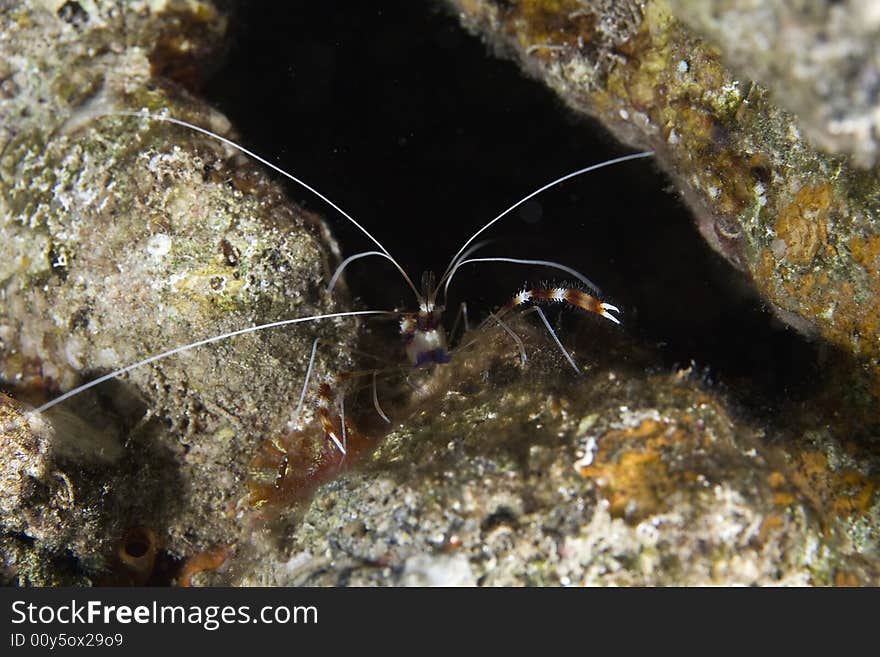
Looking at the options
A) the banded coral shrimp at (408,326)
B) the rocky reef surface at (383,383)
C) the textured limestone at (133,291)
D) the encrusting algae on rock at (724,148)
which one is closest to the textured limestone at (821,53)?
the rocky reef surface at (383,383)

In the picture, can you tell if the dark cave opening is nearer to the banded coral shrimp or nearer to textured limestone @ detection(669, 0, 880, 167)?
the banded coral shrimp

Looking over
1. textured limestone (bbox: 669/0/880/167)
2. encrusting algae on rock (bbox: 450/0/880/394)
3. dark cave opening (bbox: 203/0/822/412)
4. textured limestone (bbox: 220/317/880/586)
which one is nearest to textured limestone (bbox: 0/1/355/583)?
dark cave opening (bbox: 203/0/822/412)

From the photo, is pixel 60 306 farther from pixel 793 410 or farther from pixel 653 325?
pixel 793 410

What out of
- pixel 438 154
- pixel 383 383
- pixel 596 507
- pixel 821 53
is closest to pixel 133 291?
pixel 383 383

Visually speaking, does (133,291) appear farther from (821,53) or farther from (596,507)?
(821,53)

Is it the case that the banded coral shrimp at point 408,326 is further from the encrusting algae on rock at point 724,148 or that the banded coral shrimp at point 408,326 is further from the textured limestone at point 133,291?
the encrusting algae on rock at point 724,148

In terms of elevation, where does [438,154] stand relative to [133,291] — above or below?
above

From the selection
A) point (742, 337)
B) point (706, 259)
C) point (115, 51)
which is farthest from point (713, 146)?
point (115, 51)
